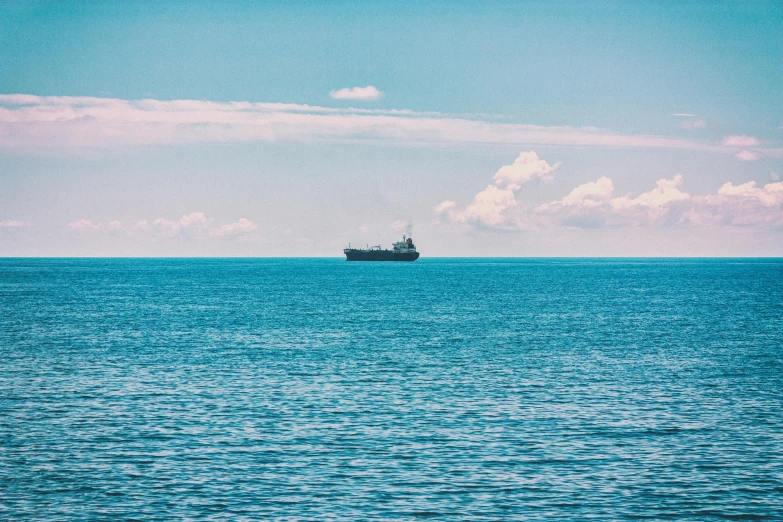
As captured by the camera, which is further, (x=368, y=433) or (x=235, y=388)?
(x=235, y=388)

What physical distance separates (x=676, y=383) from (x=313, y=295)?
326 ft

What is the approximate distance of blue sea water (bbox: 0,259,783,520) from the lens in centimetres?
2725

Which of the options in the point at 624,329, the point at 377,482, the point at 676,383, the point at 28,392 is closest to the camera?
the point at 377,482

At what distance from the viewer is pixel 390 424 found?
37625 mm

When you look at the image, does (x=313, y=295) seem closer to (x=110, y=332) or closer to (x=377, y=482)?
(x=110, y=332)

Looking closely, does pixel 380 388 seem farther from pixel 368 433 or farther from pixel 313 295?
pixel 313 295

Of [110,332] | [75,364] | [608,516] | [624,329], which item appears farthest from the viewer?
[624,329]

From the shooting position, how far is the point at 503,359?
59.7 metres

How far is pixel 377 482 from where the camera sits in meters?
29.0

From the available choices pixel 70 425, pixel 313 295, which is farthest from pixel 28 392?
pixel 313 295

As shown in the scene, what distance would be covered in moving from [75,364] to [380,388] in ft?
78.9

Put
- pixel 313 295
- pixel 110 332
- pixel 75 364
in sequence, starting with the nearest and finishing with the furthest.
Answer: pixel 75 364 → pixel 110 332 → pixel 313 295

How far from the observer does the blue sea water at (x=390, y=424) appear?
89.4 feet

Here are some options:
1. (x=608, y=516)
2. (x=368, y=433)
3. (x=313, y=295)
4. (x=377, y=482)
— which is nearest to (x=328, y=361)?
(x=368, y=433)
